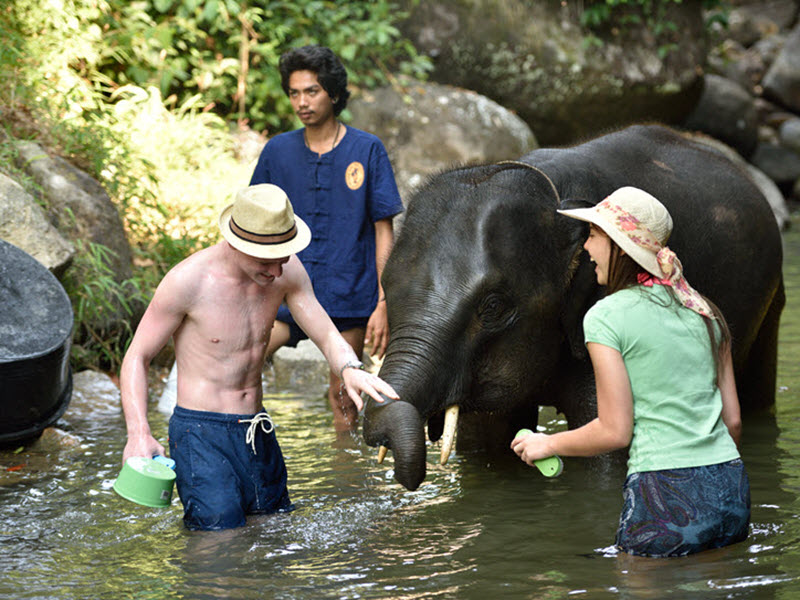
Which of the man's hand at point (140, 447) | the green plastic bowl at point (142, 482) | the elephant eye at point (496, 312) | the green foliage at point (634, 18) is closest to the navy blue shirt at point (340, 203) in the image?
the elephant eye at point (496, 312)

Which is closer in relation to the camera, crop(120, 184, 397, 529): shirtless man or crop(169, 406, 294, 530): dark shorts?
crop(120, 184, 397, 529): shirtless man

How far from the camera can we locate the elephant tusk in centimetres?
437

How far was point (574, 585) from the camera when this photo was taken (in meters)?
3.93

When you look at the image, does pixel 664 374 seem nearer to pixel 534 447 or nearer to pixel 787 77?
pixel 534 447

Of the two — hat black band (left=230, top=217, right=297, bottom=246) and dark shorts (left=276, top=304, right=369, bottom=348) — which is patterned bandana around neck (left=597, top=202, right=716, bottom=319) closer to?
hat black band (left=230, top=217, right=297, bottom=246)

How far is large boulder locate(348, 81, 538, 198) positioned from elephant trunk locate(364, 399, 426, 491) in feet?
26.9

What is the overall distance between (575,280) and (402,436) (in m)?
1.29

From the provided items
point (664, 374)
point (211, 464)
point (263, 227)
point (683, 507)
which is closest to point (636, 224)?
point (664, 374)

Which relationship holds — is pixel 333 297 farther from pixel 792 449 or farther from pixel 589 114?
pixel 589 114

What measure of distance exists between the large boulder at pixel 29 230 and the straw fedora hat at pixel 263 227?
2998 millimetres

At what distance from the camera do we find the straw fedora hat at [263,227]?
4.04 m

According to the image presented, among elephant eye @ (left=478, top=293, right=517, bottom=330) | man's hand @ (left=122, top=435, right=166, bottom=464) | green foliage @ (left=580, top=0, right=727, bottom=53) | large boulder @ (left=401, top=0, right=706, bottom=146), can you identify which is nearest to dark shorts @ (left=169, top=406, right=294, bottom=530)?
man's hand @ (left=122, top=435, right=166, bottom=464)

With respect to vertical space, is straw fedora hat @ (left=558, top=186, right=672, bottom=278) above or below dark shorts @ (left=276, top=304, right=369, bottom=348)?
above

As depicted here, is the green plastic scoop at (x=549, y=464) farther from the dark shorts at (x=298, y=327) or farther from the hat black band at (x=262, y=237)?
the dark shorts at (x=298, y=327)
